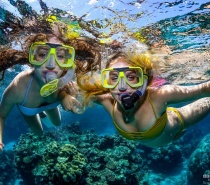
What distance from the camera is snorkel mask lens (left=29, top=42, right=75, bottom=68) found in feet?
17.5

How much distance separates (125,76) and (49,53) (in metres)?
2.00

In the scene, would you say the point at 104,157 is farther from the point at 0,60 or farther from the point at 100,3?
the point at 100,3

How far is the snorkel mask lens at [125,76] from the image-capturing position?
4803mm

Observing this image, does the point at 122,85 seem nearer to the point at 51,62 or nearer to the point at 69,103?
the point at 69,103

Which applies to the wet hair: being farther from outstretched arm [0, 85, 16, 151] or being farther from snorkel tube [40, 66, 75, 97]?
snorkel tube [40, 66, 75, 97]

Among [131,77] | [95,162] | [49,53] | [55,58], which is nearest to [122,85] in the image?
[131,77]

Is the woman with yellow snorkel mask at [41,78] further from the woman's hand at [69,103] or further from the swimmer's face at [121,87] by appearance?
the swimmer's face at [121,87]

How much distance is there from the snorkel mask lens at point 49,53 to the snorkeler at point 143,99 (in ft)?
3.38

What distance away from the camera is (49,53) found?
207 inches

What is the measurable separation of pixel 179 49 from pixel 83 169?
7.43 metres

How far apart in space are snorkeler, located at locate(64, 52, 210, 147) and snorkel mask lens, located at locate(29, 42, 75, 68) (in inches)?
40.5

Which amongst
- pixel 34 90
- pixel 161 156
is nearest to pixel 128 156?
pixel 161 156

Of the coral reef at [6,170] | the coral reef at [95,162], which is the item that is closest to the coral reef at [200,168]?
the coral reef at [95,162]

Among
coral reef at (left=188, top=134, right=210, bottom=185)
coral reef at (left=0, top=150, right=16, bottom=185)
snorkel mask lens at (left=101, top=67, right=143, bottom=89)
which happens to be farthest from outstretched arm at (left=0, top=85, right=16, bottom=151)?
coral reef at (left=188, top=134, right=210, bottom=185)
